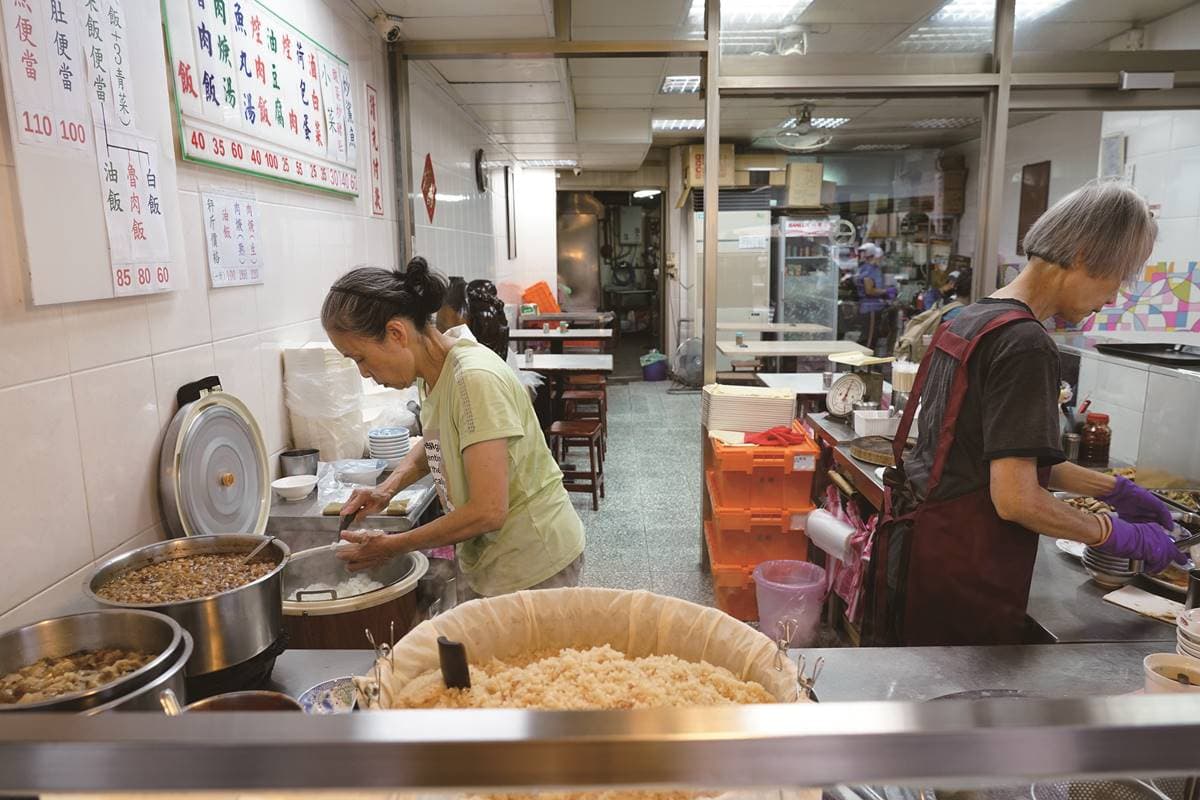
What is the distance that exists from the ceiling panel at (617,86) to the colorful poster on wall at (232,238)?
4266 mm

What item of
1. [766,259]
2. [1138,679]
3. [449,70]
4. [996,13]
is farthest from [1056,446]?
[766,259]

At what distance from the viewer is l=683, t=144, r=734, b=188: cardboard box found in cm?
953

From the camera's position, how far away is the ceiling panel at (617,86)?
20.2 feet

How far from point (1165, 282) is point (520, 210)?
25.9 feet

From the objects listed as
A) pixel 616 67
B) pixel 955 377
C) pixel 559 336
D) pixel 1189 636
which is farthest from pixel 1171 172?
pixel 559 336

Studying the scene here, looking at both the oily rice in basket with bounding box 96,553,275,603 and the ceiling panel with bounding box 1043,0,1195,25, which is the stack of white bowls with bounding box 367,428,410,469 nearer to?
the oily rice in basket with bounding box 96,553,275,603

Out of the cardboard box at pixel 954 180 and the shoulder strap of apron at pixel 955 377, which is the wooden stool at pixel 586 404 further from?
the cardboard box at pixel 954 180

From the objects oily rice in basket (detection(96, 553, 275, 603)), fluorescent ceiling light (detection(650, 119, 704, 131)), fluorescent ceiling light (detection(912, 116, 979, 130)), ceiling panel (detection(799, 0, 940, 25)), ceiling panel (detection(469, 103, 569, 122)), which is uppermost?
fluorescent ceiling light (detection(650, 119, 704, 131))

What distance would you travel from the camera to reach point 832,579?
11.2 feet

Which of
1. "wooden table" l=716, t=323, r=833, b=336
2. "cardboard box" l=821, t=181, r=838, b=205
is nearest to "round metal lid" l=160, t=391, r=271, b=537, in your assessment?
"wooden table" l=716, t=323, r=833, b=336

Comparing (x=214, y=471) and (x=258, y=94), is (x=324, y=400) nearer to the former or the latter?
(x=214, y=471)

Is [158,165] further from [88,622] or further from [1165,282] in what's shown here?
[1165,282]

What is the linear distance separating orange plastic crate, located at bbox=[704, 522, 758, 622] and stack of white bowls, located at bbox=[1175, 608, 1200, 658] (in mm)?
2478

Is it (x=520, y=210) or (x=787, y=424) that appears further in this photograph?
(x=520, y=210)
